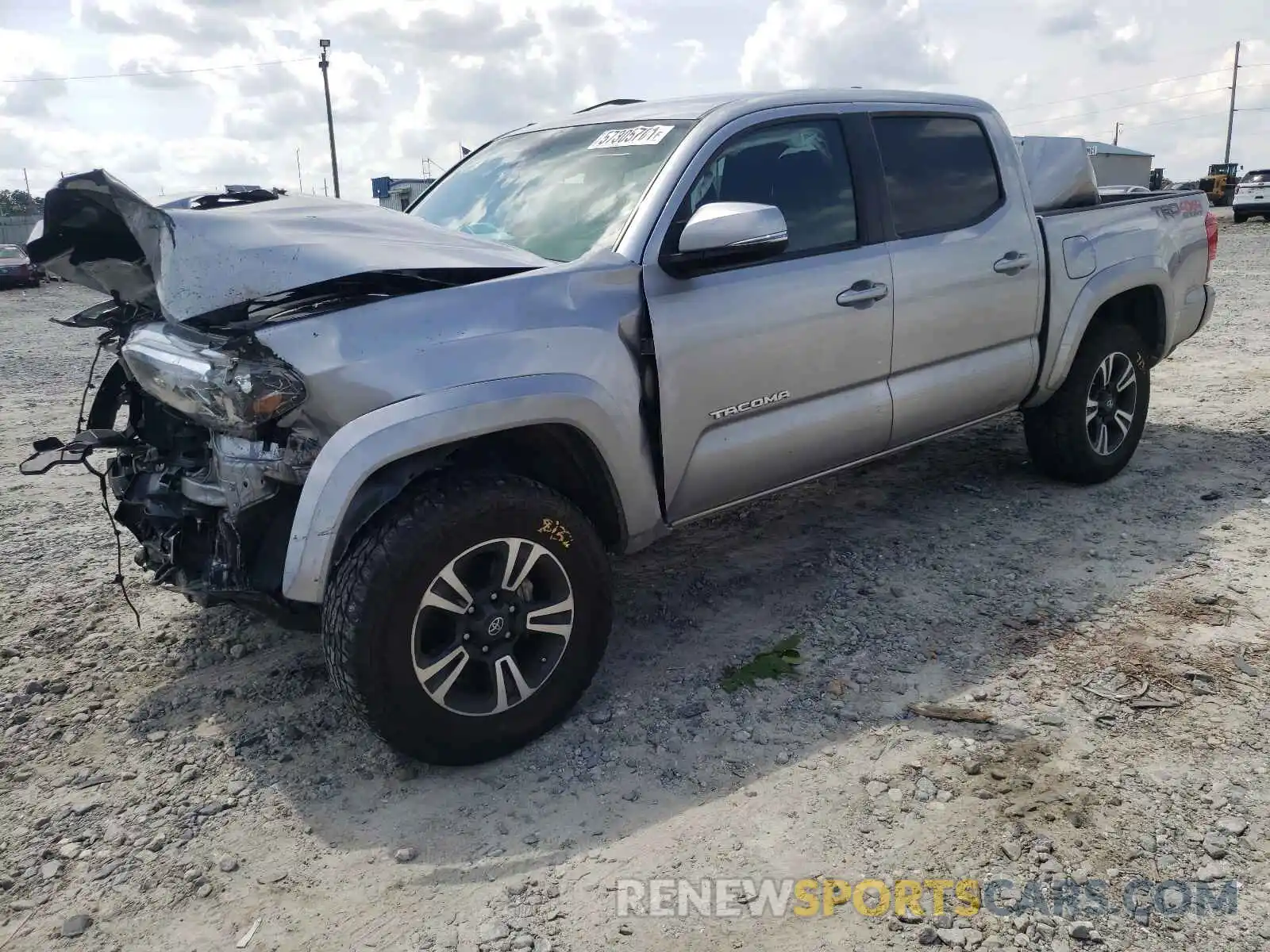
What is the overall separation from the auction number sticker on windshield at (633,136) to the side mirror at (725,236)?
531mm

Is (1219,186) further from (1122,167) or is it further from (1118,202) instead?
(1118,202)

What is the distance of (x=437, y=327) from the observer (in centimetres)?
276

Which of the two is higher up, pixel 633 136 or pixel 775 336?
pixel 633 136

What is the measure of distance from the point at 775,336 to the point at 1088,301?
212 cm

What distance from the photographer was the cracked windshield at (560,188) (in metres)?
3.41

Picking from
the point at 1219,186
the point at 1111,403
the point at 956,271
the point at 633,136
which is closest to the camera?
the point at 633,136

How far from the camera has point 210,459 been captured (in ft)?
9.95

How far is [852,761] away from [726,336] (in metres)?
1.45

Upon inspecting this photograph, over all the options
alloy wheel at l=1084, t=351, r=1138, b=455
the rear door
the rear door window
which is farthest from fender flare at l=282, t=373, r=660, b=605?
alloy wheel at l=1084, t=351, r=1138, b=455

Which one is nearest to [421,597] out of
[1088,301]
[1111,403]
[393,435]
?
[393,435]

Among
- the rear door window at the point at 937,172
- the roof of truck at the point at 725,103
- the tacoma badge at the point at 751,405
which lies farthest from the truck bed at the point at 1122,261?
the tacoma badge at the point at 751,405

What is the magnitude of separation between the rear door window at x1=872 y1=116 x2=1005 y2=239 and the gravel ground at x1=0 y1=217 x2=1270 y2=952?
1469 mm

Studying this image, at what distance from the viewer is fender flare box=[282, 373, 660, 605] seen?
2.60 metres

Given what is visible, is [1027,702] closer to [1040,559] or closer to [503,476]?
[1040,559]
